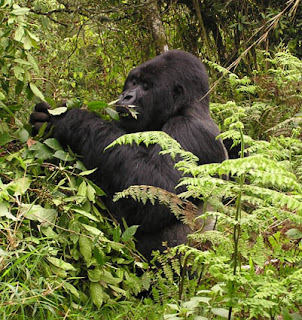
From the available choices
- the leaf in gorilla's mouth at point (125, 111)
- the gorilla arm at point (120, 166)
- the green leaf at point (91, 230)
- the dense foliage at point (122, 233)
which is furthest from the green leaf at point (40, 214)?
the leaf in gorilla's mouth at point (125, 111)

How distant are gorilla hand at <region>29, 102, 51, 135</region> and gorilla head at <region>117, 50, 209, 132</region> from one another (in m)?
0.50

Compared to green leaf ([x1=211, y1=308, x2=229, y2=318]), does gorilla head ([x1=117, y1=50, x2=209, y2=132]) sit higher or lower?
higher

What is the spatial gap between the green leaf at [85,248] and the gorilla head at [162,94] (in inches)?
42.5

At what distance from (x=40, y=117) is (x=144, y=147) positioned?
2.19ft

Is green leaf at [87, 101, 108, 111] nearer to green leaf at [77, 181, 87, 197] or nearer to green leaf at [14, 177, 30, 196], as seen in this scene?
green leaf at [77, 181, 87, 197]

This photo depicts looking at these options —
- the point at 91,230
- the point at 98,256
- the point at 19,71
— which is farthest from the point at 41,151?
the point at 98,256

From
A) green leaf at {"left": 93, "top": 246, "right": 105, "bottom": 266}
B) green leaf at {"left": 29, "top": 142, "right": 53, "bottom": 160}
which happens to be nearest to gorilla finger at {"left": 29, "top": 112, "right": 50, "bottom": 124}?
green leaf at {"left": 29, "top": 142, "right": 53, "bottom": 160}

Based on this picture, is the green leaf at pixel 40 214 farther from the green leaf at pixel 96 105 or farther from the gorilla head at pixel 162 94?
the gorilla head at pixel 162 94

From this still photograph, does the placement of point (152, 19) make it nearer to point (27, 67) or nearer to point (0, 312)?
point (27, 67)

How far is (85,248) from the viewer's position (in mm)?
2557

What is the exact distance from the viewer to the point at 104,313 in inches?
103

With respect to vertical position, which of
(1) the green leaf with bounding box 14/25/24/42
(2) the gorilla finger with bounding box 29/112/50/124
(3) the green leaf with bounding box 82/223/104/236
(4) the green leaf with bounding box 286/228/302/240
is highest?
(1) the green leaf with bounding box 14/25/24/42

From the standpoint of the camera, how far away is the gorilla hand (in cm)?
308

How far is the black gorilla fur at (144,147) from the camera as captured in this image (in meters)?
3.12
